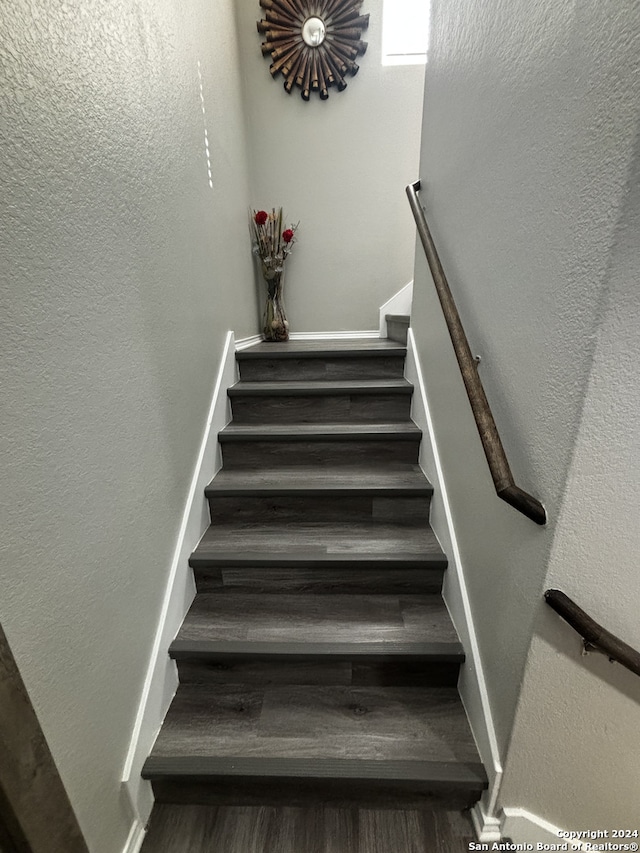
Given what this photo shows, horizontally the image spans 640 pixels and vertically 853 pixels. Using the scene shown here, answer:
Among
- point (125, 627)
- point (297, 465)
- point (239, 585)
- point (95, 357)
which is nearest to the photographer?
point (95, 357)

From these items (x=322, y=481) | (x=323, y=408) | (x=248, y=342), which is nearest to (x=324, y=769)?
(x=322, y=481)

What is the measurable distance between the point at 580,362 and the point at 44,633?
44.0 inches

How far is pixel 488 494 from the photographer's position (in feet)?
3.47

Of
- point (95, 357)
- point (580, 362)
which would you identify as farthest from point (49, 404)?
point (580, 362)

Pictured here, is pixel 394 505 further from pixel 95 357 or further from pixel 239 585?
pixel 95 357

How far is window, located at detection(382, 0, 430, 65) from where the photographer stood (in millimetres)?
2418

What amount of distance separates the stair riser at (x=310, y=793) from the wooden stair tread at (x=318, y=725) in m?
0.06

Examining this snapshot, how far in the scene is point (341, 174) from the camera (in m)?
2.64

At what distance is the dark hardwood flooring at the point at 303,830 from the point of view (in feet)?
3.26

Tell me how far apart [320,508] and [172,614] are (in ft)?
2.22

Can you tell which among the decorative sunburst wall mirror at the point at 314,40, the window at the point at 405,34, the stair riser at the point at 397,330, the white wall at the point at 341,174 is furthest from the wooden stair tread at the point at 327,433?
the window at the point at 405,34

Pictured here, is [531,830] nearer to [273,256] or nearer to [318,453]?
[318,453]

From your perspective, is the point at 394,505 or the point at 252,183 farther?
the point at 252,183

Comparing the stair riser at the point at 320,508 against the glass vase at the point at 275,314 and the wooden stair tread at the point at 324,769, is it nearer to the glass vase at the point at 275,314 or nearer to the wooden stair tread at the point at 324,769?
the wooden stair tread at the point at 324,769
